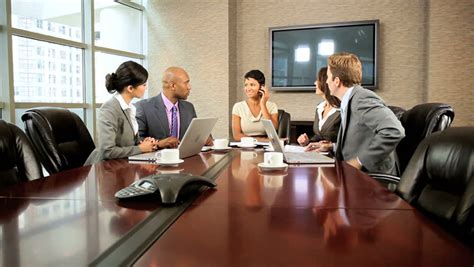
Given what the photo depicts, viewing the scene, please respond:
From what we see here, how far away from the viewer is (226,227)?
0.81 meters

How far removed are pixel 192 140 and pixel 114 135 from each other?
0.50 metres

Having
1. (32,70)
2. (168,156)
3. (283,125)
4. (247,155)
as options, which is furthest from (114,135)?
(32,70)

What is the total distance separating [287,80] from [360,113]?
10.6 ft

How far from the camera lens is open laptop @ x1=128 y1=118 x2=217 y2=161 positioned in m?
1.82

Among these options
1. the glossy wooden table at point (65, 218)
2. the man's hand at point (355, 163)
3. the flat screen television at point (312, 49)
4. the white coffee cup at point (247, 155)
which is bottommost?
the man's hand at point (355, 163)

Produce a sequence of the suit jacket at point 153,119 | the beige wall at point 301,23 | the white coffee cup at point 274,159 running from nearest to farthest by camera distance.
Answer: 1. the white coffee cup at point 274,159
2. the suit jacket at point 153,119
3. the beige wall at point 301,23

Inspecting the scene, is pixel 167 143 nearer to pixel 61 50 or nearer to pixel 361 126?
pixel 361 126

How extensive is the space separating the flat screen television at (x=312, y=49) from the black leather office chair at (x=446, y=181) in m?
3.93

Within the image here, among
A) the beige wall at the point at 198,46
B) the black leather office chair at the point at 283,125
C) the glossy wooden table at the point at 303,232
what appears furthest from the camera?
the beige wall at the point at 198,46

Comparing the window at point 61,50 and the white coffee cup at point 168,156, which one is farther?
the window at point 61,50

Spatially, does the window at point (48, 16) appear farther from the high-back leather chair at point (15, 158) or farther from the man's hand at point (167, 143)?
the high-back leather chair at point (15, 158)

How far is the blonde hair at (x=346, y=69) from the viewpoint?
7.80ft

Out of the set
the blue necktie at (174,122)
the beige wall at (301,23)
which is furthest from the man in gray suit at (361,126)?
the beige wall at (301,23)

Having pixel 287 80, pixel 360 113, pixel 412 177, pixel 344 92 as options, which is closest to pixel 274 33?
pixel 287 80
